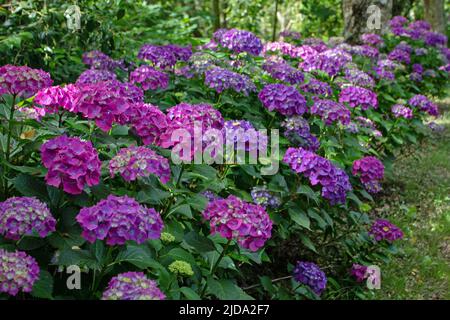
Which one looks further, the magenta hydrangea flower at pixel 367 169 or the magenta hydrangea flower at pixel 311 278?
the magenta hydrangea flower at pixel 367 169

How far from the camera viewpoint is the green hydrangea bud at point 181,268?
2178 mm

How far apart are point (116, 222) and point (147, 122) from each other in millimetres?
789

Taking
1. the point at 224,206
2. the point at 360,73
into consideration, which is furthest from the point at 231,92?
the point at 224,206

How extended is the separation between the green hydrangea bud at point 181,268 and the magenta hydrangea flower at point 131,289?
43cm

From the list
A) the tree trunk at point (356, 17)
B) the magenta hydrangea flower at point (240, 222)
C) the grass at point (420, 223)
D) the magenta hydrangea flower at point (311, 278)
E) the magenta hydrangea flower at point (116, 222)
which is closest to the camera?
the magenta hydrangea flower at point (116, 222)

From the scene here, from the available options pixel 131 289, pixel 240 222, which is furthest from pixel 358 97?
pixel 131 289

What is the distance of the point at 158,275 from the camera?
2.15m

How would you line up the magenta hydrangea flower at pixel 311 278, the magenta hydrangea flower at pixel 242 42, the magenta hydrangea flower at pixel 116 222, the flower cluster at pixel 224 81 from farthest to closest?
the magenta hydrangea flower at pixel 242 42 < the flower cluster at pixel 224 81 < the magenta hydrangea flower at pixel 311 278 < the magenta hydrangea flower at pixel 116 222

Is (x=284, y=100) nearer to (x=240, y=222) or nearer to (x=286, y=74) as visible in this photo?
(x=286, y=74)

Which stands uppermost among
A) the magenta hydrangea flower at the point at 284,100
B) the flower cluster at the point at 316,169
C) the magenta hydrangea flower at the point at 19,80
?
the magenta hydrangea flower at the point at 19,80

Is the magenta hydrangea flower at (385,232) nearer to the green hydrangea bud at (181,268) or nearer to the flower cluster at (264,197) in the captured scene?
the flower cluster at (264,197)

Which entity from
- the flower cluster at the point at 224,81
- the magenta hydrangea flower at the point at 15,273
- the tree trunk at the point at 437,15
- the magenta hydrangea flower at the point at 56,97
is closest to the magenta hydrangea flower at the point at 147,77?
the flower cluster at the point at 224,81

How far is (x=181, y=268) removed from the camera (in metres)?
2.18

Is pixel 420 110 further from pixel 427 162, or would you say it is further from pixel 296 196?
pixel 296 196
